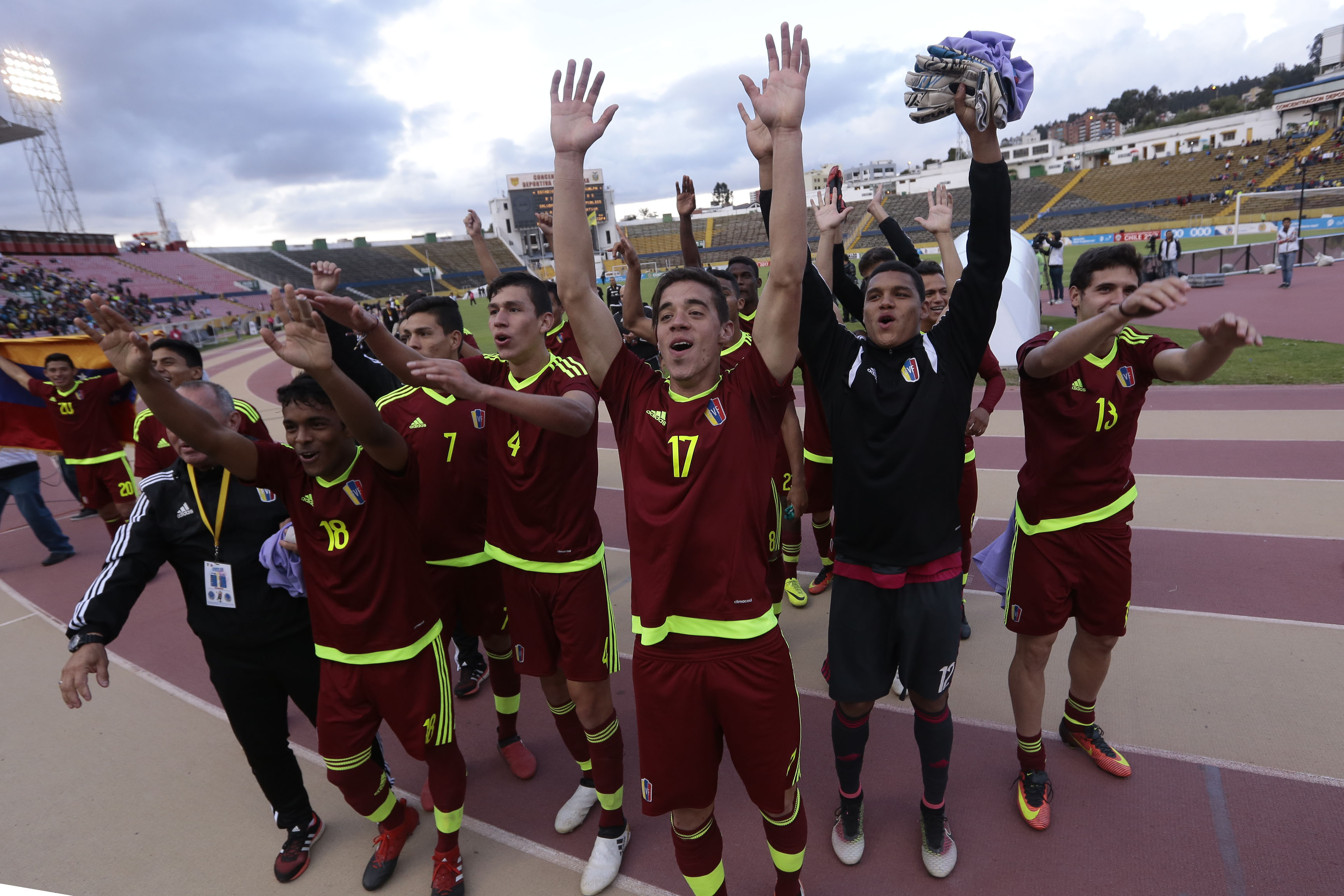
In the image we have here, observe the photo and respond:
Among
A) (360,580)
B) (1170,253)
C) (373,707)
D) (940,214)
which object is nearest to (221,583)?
(360,580)

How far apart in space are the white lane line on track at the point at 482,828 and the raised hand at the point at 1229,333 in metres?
2.90

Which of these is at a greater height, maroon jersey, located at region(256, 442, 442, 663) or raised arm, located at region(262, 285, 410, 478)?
raised arm, located at region(262, 285, 410, 478)

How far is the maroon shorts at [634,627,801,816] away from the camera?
2117 millimetres

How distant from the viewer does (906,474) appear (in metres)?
2.46

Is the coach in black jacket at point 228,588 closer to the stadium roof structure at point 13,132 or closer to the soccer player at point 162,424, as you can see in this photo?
the soccer player at point 162,424

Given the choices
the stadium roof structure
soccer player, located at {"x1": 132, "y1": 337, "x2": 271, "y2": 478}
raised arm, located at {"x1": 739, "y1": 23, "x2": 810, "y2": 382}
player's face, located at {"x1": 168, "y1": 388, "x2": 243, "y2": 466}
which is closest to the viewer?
raised arm, located at {"x1": 739, "y1": 23, "x2": 810, "y2": 382}

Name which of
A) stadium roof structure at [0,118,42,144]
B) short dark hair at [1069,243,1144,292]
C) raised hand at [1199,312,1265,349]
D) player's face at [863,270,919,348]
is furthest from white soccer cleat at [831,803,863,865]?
stadium roof structure at [0,118,42,144]

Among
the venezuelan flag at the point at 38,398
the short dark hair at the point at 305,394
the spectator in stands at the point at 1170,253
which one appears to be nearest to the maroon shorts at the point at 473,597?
the short dark hair at the point at 305,394

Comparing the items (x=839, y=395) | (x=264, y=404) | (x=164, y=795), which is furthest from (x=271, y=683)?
(x=264, y=404)

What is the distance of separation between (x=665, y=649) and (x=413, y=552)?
125cm

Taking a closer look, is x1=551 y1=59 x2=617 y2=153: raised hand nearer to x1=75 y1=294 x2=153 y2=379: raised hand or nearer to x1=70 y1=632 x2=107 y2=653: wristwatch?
x1=75 y1=294 x2=153 y2=379: raised hand

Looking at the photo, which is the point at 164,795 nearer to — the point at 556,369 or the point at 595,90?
the point at 556,369

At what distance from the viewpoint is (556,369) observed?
9.67 ft

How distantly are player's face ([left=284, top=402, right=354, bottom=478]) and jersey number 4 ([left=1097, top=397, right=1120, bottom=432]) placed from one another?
303 centimetres
